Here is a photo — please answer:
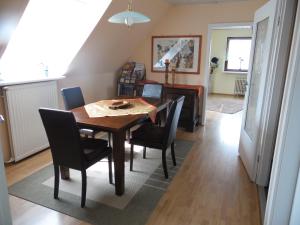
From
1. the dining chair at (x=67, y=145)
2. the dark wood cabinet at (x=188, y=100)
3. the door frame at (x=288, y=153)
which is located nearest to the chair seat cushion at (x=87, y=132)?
the dining chair at (x=67, y=145)

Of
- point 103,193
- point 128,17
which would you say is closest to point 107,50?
point 128,17

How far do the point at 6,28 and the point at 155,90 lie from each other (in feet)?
6.61

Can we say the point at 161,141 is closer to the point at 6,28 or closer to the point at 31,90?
the point at 31,90

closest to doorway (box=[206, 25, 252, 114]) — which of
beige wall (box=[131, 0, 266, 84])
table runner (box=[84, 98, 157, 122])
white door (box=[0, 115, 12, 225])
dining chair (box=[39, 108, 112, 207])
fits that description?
beige wall (box=[131, 0, 266, 84])

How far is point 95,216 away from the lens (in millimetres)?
1946

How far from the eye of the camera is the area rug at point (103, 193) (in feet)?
6.45

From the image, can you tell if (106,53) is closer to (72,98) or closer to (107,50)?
(107,50)

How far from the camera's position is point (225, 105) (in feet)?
20.3

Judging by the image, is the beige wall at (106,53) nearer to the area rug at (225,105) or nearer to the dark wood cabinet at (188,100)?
the dark wood cabinet at (188,100)

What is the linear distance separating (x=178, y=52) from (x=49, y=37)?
2.38m

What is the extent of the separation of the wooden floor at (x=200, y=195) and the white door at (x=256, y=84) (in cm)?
25

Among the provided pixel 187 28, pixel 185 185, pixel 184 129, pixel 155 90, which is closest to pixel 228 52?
pixel 187 28

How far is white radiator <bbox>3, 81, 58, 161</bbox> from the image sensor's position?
2656 mm

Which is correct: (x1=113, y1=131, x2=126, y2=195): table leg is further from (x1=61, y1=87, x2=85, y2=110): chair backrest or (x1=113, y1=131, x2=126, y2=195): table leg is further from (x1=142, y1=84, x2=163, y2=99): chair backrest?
(x1=142, y1=84, x2=163, y2=99): chair backrest
